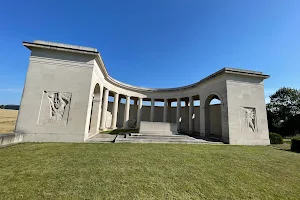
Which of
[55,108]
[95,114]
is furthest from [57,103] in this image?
[95,114]

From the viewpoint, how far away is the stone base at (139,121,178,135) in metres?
13.6

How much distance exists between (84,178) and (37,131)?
8428 millimetres

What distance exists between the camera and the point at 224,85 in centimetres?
1277

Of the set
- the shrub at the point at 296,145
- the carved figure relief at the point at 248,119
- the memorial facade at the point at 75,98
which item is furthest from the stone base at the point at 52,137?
the shrub at the point at 296,145

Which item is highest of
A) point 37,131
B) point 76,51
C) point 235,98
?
point 76,51

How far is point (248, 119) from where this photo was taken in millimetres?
12297

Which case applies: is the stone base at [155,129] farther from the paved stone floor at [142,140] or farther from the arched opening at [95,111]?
the arched opening at [95,111]

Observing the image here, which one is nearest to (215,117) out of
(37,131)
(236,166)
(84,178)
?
(236,166)

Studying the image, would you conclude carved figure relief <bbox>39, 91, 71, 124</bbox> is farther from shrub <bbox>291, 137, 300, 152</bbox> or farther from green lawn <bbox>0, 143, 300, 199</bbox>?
shrub <bbox>291, 137, 300, 152</bbox>

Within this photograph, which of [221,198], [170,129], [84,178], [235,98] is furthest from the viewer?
[170,129]

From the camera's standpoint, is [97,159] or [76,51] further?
[76,51]

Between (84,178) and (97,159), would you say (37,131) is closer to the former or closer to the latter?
(97,159)

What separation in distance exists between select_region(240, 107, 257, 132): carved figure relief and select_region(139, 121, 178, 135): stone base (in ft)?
22.8

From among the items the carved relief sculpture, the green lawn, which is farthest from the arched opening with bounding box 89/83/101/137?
the green lawn
